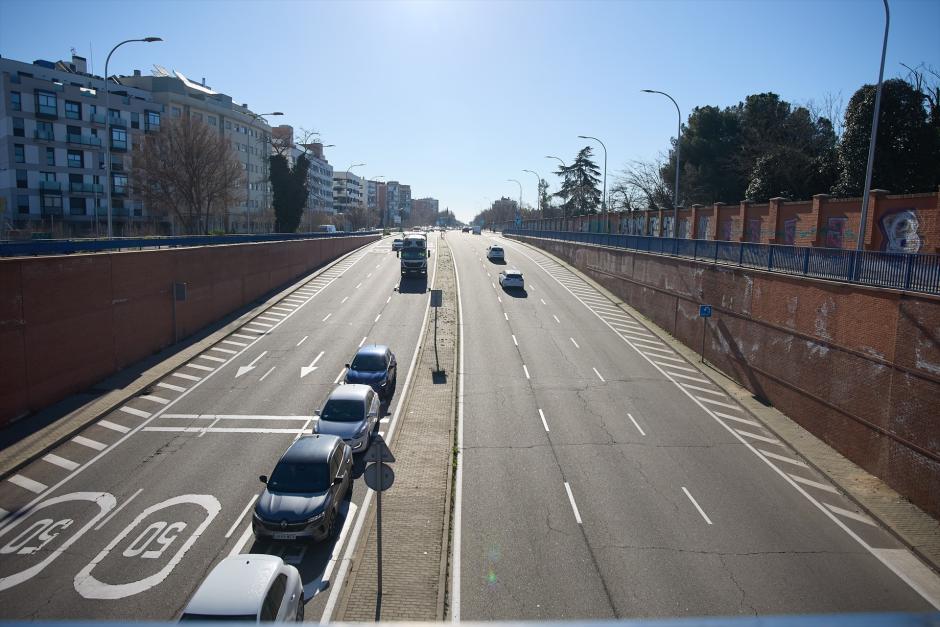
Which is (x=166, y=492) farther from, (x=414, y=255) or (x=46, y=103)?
(x=46, y=103)

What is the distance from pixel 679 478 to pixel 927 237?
1350 cm

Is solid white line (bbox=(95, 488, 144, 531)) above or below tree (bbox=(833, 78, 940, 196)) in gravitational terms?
below

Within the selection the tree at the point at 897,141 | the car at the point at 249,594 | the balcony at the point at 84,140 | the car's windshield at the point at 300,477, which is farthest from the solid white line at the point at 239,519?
the balcony at the point at 84,140

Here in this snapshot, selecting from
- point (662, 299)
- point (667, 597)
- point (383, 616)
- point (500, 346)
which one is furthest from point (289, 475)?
point (662, 299)

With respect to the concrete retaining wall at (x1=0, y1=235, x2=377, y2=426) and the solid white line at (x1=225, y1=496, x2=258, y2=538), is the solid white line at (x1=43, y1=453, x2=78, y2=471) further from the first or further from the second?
the solid white line at (x1=225, y1=496, x2=258, y2=538)

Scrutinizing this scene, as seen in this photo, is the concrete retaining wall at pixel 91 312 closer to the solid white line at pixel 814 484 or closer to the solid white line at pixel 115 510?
the solid white line at pixel 115 510

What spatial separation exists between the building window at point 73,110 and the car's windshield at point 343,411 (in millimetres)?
66001

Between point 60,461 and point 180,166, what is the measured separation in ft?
137

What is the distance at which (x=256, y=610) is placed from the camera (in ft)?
28.3

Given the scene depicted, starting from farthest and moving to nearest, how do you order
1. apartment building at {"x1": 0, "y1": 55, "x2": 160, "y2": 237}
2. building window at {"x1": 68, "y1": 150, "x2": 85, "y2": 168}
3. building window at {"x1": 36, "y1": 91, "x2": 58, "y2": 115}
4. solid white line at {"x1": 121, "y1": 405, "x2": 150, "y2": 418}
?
1. building window at {"x1": 68, "y1": 150, "x2": 85, "y2": 168}
2. building window at {"x1": 36, "y1": 91, "x2": 58, "y2": 115}
3. apartment building at {"x1": 0, "y1": 55, "x2": 160, "y2": 237}
4. solid white line at {"x1": 121, "y1": 405, "x2": 150, "y2": 418}

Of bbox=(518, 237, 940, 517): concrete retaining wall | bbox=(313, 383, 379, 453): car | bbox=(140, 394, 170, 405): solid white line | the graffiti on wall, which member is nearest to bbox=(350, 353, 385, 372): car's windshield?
bbox=(313, 383, 379, 453): car

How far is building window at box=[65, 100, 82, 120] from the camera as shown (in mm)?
65188

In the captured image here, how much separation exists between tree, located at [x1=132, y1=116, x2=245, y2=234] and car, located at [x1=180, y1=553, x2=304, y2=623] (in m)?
50.3

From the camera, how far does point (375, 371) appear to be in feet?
76.7
